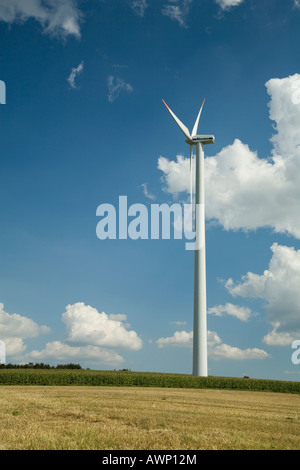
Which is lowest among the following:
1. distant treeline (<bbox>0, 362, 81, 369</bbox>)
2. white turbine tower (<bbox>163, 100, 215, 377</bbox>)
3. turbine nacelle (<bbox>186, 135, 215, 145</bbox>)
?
distant treeline (<bbox>0, 362, 81, 369</bbox>)

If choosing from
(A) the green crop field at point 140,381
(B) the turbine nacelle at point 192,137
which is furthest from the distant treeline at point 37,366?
(B) the turbine nacelle at point 192,137

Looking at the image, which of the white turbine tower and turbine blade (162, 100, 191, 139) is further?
turbine blade (162, 100, 191, 139)

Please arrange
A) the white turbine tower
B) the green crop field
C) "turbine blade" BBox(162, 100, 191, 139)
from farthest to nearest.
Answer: "turbine blade" BBox(162, 100, 191, 139) → the white turbine tower → the green crop field

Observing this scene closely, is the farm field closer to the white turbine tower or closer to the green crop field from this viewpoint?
the green crop field

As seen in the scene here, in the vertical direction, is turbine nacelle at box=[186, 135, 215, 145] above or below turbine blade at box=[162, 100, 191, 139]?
below

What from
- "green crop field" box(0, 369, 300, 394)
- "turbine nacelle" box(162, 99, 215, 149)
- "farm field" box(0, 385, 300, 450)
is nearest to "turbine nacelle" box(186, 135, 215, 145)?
"turbine nacelle" box(162, 99, 215, 149)

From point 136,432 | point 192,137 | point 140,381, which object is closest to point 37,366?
point 140,381

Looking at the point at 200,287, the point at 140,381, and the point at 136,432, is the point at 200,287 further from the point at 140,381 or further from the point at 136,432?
the point at 136,432

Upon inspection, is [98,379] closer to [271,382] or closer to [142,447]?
[271,382]

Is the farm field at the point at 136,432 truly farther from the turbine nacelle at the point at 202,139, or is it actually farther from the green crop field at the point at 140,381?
the turbine nacelle at the point at 202,139

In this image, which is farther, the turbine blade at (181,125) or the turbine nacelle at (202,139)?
the turbine nacelle at (202,139)

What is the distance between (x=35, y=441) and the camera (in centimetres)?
1588

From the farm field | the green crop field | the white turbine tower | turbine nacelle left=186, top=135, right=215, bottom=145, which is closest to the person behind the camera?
the farm field

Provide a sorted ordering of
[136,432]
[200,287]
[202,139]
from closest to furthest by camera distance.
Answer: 1. [136,432]
2. [200,287]
3. [202,139]
